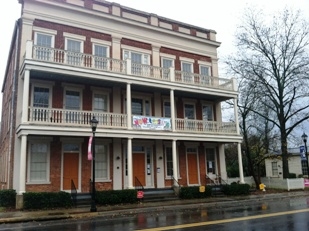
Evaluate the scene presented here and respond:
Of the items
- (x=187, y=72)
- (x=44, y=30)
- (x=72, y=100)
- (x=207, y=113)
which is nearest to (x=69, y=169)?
(x=72, y=100)

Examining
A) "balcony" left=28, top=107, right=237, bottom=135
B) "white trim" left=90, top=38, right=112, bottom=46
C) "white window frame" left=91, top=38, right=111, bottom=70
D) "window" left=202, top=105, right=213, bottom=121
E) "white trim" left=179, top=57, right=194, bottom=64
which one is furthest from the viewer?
"window" left=202, top=105, right=213, bottom=121

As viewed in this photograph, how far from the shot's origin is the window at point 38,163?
17.4m

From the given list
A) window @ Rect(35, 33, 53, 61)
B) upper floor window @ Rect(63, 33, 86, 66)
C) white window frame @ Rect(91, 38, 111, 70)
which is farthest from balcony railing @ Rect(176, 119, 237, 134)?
window @ Rect(35, 33, 53, 61)

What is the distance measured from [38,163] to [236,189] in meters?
12.8

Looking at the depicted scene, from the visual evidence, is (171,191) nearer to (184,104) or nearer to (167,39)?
(184,104)

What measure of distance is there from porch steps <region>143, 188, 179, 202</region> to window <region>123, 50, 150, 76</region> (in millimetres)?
7459

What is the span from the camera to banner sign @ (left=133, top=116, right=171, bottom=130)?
19.5 meters

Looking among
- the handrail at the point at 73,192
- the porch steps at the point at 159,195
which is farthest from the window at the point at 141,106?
the handrail at the point at 73,192

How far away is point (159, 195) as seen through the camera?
62.0ft

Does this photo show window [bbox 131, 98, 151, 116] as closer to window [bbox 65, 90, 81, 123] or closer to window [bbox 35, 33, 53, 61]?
window [bbox 65, 90, 81, 123]

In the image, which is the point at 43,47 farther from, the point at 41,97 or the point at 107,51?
the point at 107,51

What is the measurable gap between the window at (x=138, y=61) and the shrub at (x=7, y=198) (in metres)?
9.73

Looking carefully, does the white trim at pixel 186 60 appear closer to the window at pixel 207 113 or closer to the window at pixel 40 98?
the window at pixel 207 113

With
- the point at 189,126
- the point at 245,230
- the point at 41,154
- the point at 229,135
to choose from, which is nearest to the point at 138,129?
the point at 189,126
